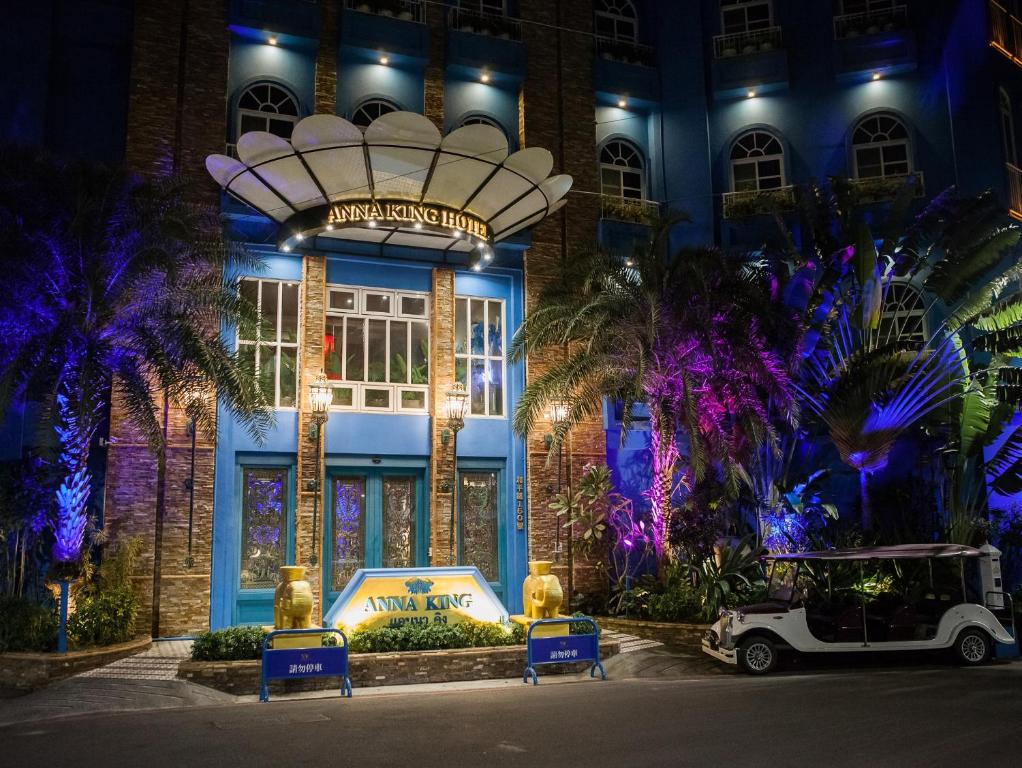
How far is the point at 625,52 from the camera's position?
23.6m

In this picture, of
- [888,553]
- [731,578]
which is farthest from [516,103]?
[888,553]

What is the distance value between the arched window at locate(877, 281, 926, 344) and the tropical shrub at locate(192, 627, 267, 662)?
1548cm

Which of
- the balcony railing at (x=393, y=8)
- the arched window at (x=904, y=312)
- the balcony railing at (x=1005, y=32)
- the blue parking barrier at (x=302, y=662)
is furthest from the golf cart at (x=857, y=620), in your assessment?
the balcony railing at (x=393, y=8)

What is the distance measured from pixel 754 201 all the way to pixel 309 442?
12315 mm

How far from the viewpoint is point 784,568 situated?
15766 mm

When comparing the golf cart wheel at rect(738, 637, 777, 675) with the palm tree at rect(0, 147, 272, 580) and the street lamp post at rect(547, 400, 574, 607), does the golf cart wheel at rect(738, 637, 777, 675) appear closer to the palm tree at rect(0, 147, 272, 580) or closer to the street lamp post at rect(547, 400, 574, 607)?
the street lamp post at rect(547, 400, 574, 607)

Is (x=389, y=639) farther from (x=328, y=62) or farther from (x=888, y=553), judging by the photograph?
(x=328, y=62)

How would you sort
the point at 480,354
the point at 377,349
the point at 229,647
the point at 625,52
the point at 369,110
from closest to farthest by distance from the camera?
the point at 229,647 → the point at 377,349 → the point at 480,354 → the point at 369,110 → the point at 625,52

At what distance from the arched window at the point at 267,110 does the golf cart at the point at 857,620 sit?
13487 millimetres

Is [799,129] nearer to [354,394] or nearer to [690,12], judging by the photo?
[690,12]

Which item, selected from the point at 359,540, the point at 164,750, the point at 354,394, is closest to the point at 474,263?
the point at 354,394

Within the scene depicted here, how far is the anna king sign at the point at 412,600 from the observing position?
14.5m

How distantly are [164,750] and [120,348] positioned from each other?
7.86 meters

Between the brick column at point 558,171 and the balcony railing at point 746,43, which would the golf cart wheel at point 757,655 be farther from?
the balcony railing at point 746,43
